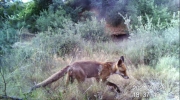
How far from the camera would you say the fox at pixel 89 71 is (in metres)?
2.04

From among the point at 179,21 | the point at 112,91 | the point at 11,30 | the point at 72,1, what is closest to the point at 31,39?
the point at 11,30

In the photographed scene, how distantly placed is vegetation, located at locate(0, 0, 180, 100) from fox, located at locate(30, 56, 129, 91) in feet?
0.20

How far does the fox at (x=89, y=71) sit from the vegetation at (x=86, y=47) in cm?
6

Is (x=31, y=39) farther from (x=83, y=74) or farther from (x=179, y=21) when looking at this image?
(x=179, y=21)

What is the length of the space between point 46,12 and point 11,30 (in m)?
0.50

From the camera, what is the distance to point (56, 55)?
7.95 ft

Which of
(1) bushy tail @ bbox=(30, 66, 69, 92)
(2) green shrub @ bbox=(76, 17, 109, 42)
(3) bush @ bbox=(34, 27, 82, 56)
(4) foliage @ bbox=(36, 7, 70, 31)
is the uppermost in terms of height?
(4) foliage @ bbox=(36, 7, 70, 31)

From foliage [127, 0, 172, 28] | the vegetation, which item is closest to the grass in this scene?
the vegetation

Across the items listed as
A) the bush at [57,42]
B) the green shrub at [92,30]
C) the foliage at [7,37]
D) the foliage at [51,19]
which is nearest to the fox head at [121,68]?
the green shrub at [92,30]

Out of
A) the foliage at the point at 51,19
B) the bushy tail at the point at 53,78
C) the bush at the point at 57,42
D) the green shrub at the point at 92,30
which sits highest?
the foliage at the point at 51,19

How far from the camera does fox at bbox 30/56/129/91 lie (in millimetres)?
2037

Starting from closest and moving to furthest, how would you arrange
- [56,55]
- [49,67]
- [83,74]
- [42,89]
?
[42,89] < [83,74] < [49,67] < [56,55]

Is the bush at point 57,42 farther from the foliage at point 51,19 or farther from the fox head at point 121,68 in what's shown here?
the fox head at point 121,68

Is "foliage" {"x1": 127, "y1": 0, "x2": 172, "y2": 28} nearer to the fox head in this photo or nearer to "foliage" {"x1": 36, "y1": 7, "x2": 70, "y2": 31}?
the fox head
